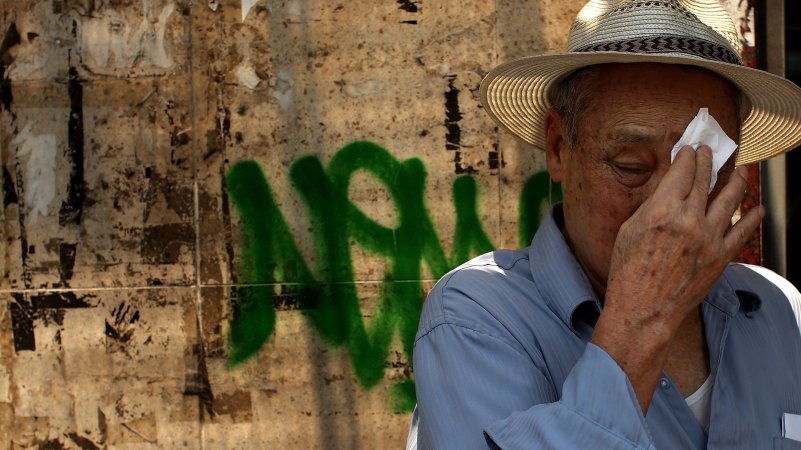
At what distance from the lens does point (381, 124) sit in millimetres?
3844

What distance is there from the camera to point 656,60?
61.6 inches

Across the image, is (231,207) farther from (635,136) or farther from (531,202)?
(635,136)

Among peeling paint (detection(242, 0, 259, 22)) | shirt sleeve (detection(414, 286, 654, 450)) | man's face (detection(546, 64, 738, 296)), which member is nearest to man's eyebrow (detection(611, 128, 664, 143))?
man's face (detection(546, 64, 738, 296))

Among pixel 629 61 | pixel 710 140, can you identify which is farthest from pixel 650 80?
pixel 710 140

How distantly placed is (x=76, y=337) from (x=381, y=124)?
1633 mm

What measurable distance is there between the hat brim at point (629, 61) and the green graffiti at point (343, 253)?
1.62m

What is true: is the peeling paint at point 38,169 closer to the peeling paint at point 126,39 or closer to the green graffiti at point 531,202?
the peeling paint at point 126,39

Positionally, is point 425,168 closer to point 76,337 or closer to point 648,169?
point 76,337

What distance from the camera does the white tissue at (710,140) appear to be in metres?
1.52

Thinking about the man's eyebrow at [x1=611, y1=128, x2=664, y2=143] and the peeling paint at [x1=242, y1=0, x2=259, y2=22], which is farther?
the peeling paint at [x1=242, y1=0, x2=259, y2=22]

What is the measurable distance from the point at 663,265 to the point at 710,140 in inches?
12.5

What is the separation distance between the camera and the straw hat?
5.34 feet

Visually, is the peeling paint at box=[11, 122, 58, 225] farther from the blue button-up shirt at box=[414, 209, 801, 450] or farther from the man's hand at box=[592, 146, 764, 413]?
the man's hand at box=[592, 146, 764, 413]

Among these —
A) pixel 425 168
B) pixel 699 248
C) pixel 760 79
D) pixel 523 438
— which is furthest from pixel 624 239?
pixel 425 168
